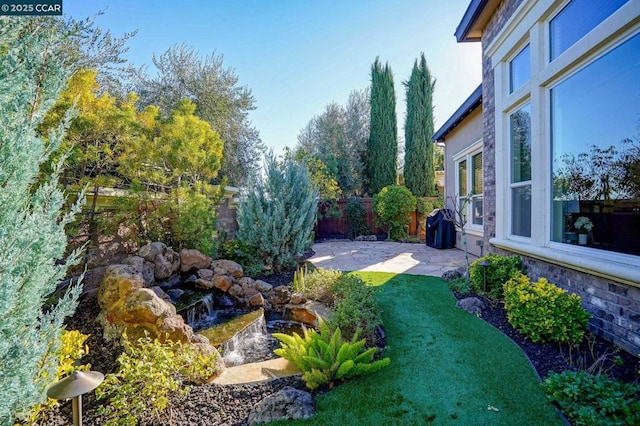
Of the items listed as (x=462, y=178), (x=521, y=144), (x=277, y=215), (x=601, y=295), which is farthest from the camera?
(x=462, y=178)

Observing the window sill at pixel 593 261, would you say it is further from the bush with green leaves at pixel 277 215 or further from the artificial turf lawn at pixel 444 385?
the bush with green leaves at pixel 277 215

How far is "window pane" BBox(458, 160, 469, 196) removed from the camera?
9.42 metres

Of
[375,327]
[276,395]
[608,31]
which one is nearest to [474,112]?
[608,31]

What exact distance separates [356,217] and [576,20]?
10473mm

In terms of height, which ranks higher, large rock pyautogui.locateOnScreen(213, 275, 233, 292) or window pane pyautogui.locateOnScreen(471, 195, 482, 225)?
window pane pyautogui.locateOnScreen(471, 195, 482, 225)

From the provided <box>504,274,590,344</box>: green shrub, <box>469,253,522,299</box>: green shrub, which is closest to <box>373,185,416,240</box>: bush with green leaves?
<box>469,253,522,299</box>: green shrub

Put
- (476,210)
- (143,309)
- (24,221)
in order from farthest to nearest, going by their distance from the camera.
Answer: (476,210) < (143,309) < (24,221)

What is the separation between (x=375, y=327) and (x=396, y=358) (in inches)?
24.8

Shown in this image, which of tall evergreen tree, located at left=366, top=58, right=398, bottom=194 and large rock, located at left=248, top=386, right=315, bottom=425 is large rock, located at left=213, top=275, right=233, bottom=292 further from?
tall evergreen tree, located at left=366, top=58, right=398, bottom=194

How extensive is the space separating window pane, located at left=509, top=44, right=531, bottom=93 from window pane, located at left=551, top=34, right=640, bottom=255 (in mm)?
825

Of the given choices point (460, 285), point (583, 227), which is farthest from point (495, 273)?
point (583, 227)

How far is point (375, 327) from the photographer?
3963mm

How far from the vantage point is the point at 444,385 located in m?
2.85

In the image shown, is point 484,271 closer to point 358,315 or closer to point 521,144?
point 521,144
